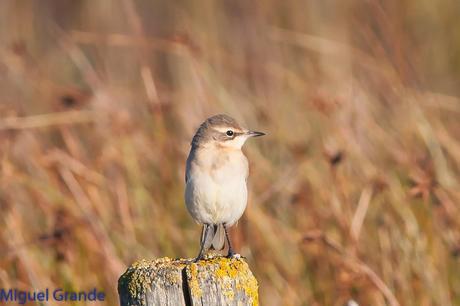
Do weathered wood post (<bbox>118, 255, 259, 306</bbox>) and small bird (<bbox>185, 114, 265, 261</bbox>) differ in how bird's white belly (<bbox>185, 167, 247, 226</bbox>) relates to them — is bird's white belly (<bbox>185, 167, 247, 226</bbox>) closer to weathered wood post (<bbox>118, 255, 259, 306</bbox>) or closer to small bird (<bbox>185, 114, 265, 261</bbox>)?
small bird (<bbox>185, 114, 265, 261</bbox>)

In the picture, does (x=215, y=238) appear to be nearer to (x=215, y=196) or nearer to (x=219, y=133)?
(x=215, y=196)

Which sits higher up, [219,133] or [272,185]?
[272,185]

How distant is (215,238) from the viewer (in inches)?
193

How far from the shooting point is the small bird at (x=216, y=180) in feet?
14.9

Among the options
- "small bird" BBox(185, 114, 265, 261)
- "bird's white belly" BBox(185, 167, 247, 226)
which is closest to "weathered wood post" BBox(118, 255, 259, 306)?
"small bird" BBox(185, 114, 265, 261)

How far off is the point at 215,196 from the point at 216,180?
12 cm

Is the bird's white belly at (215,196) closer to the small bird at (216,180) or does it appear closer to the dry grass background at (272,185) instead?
the small bird at (216,180)

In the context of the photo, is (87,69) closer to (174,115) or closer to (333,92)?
(174,115)

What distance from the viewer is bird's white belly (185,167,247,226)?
4.52 m

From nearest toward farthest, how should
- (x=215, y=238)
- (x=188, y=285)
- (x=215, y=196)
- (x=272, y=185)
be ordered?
(x=188, y=285) → (x=215, y=196) → (x=215, y=238) → (x=272, y=185)

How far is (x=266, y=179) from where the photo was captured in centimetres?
671

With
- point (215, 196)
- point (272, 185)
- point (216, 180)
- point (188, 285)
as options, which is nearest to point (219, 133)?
point (216, 180)

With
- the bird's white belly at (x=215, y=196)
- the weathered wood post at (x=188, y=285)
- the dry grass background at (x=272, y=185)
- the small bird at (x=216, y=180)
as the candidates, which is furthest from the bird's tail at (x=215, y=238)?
the weathered wood post at (x=188, y=285)

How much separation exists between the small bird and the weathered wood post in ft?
2.09
